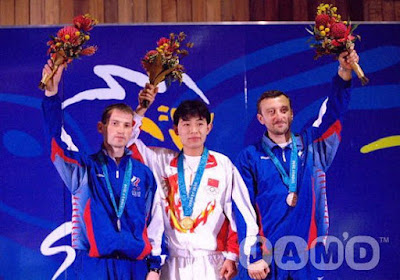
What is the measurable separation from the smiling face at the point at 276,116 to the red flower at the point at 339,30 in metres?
0.62

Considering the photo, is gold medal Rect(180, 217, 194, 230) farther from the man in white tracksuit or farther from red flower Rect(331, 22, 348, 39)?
red flower Rect(331, 22, 348, 39)

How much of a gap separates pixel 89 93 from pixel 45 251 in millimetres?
1291

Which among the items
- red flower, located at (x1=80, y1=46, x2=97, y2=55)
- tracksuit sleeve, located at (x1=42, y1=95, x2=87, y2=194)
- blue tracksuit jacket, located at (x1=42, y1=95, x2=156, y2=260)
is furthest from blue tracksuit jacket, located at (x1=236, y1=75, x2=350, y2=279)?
red flower, located at (x1=80, y1=46, x2=97, y2=55)

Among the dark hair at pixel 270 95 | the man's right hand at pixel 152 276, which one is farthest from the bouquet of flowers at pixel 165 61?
the man's right hand at pixel 152 276

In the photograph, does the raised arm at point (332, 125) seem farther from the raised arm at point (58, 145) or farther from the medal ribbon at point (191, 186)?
the raised arm at point (58, 145)

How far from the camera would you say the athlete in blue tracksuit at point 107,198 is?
434cm

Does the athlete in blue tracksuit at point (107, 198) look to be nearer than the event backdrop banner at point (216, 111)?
Yes

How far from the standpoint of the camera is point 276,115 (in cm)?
461

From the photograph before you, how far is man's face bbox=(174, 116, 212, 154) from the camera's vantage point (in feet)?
15.0

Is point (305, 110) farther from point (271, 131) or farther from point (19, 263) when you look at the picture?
point (19, 263)

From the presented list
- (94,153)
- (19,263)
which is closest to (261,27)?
(94,153)

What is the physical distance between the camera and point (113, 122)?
4574 millimetres

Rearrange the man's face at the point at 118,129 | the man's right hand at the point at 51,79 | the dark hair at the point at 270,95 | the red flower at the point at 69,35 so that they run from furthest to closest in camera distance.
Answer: the dark hair at the point at 270,95 < the man's face at the point at 118,129 < the man's right hand at the point at 51,79 < the red flower at the point at 69,35

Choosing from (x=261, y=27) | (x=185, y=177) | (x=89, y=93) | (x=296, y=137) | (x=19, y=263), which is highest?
(x=261, y=27)
